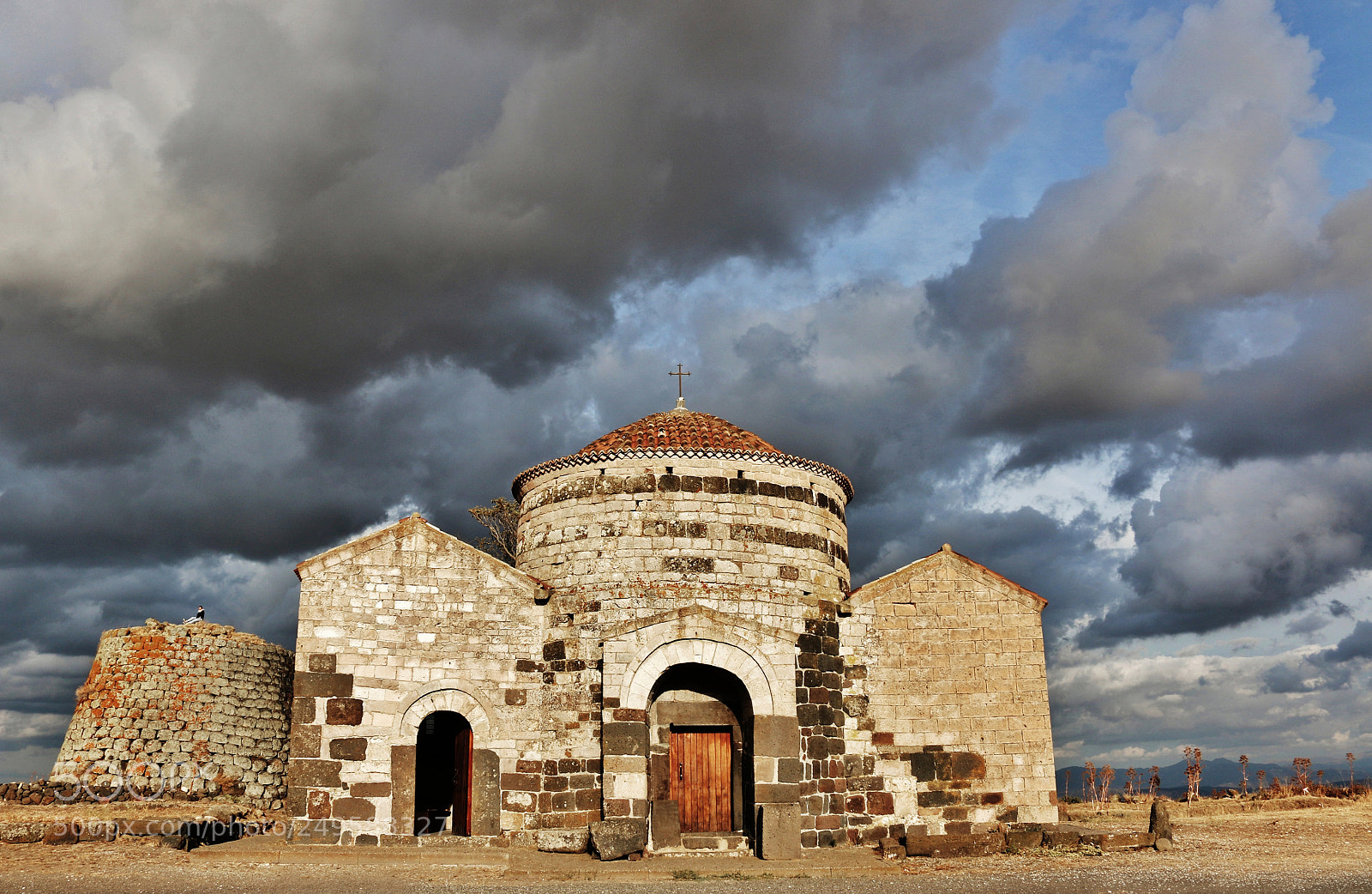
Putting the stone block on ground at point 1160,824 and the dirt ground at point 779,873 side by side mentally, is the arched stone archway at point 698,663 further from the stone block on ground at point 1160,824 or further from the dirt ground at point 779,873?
the stone block on ground at point 1160,824

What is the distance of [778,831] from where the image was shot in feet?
52.1

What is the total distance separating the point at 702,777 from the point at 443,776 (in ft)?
18.9

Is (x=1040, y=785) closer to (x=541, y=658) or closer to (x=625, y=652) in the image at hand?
(x=625, y=652)

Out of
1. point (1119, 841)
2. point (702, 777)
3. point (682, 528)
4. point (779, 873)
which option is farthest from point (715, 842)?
point (1119, 841)

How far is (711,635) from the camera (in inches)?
663

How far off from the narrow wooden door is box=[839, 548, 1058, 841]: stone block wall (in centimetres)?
712

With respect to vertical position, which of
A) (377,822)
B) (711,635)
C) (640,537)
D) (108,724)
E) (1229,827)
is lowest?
(1229,827)

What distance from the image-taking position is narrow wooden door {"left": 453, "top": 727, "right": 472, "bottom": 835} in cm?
1708

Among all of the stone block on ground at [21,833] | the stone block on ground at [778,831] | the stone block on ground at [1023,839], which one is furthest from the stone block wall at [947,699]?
the stone block on ground at [21,833]

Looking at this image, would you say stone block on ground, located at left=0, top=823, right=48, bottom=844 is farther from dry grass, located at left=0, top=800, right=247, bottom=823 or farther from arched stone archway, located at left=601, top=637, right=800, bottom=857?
arched stone archway, located at left=601, top=637, right=800, bottom=857

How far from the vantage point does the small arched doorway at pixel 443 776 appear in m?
17.2

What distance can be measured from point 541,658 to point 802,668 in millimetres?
4913

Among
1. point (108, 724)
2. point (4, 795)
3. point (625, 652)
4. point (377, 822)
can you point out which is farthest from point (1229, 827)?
point (4, 795)

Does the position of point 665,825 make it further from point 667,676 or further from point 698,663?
point 698,663
